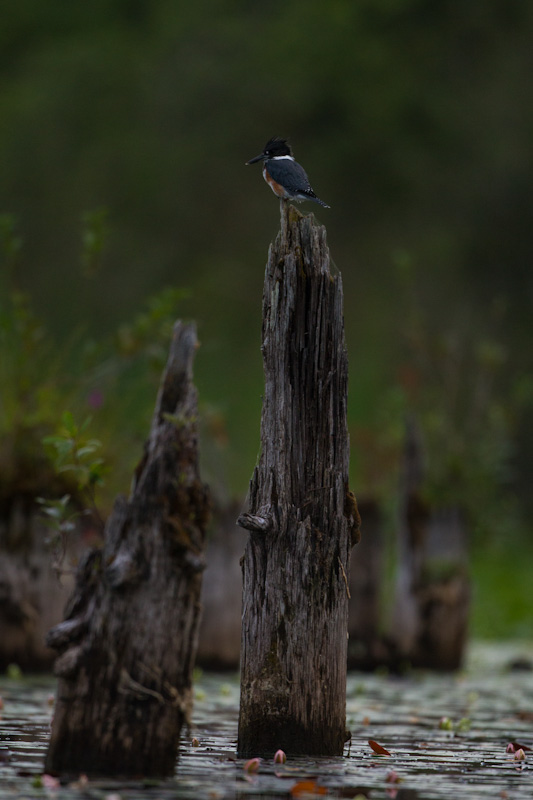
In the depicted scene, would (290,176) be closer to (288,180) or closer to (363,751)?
(288,180)

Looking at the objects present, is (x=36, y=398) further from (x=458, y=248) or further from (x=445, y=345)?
(x=458, y=248)

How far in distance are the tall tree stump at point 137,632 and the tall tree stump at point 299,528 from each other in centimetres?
47

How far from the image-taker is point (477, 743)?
24.9ft

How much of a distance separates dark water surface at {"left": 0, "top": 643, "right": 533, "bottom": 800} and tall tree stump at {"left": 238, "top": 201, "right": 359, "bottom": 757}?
0.86ft

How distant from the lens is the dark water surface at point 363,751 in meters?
5.42

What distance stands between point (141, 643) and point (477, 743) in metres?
2.59

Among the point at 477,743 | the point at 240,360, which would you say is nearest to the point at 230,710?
the point at 477,743

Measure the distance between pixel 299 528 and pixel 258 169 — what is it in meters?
26.5

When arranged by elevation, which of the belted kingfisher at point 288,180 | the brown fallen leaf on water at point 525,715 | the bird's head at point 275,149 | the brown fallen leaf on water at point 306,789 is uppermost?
the bird's head at point 275,149

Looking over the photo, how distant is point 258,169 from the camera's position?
32.3 meters

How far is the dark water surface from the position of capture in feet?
17.8

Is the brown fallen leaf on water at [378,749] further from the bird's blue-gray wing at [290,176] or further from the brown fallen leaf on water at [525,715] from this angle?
the bird's blue-gray wing at [290,176]

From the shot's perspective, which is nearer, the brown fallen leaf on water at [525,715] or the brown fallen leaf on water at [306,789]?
the brown fallen leaf on water at [306,789]

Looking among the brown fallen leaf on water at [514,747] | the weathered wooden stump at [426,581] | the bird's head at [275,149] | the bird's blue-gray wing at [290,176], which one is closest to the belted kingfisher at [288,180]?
the bird's blue-gray wing at [290,176]
